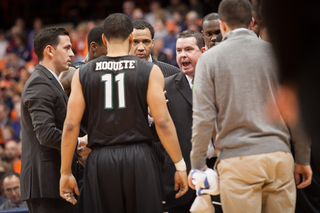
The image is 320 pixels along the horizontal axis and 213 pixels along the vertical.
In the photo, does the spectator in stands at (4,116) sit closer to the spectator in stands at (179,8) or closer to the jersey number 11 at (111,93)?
the spectator in stands at (179,8)

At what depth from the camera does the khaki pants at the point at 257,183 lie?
2.58 meters

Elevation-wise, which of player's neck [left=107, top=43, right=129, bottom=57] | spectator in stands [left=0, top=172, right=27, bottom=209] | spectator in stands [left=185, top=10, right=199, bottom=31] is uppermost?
spectator in stands [left=185, top=10, right=199, bottom=31]

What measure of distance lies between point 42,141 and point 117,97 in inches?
32.2

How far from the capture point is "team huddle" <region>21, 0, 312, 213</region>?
2.64 metres

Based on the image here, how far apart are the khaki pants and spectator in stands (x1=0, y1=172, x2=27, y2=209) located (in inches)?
168

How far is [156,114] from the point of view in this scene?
307 centimetres

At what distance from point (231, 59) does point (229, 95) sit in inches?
10.3

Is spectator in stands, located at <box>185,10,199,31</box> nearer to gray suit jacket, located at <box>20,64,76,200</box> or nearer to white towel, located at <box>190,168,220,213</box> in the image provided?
gray suit jacket, located at <box>20,64,76,200</box>

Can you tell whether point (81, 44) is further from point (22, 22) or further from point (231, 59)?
point (231, 59)

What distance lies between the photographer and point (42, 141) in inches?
129

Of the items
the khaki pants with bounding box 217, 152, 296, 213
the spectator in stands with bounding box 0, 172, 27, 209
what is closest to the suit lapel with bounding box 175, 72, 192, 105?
the khaki pants with bounding box 217, 152, 296, 213

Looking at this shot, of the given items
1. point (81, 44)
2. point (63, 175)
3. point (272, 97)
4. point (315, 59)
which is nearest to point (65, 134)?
point (63, 175)

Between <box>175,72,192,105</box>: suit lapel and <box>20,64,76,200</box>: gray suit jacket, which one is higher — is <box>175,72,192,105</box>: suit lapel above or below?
above

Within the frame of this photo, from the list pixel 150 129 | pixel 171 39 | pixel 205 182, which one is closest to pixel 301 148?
pixel 205 182
